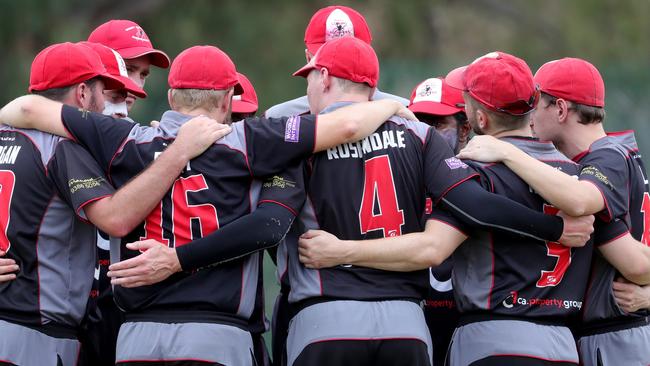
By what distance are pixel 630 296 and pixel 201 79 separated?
2491 millimetres

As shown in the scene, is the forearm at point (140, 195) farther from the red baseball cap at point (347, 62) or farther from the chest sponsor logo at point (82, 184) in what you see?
the red baseball cap at point (347, 62)

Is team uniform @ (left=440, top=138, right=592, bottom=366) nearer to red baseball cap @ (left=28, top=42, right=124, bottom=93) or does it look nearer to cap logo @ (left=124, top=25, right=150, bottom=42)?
red baseball cap @ (left=28, top=42, right=124, bottom=93)

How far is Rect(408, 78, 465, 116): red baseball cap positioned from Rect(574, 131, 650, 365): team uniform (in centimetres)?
88

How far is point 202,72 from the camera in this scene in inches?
203

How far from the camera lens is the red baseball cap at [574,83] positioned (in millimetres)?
5621

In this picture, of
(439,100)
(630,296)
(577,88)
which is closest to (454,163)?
(577,88)

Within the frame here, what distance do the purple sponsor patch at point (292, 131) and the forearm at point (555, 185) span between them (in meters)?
1.04

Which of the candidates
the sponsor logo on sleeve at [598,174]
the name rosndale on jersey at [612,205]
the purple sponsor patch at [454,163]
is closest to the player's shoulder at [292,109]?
the purple sponsor patch at [454,163]

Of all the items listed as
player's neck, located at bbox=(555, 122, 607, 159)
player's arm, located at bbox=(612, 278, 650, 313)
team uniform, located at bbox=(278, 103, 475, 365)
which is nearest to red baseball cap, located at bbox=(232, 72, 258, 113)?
team uniform, located at bbox=(278, 103, 475, 365)

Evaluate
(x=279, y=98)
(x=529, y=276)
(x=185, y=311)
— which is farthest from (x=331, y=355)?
(x=279, y=98)

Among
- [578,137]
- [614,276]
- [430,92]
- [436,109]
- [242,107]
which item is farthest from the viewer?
[242,107]

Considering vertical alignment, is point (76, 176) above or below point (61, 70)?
below

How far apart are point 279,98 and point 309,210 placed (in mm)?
13535

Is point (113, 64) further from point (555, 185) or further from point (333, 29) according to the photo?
point (555, 185)
